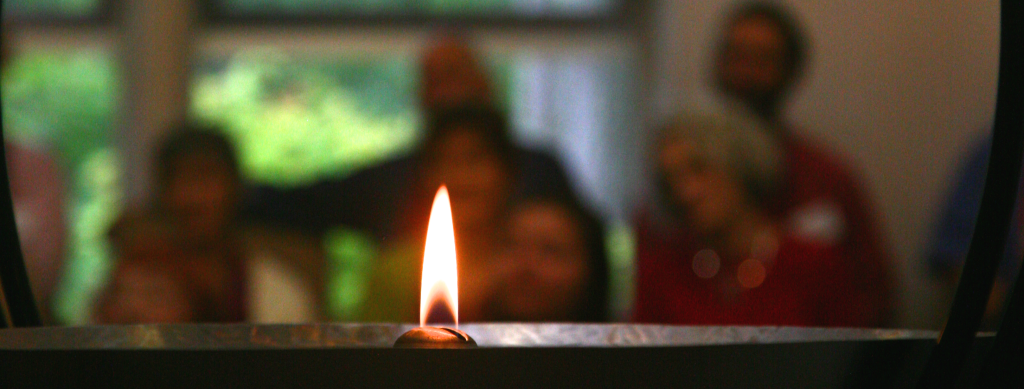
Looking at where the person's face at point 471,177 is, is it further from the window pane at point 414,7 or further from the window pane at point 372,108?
the window pane at point 414,7

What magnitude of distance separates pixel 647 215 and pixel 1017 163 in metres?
0.91

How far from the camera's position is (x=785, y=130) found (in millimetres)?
1257

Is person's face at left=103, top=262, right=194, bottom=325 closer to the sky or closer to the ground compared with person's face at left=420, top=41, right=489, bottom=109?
closer to the ground

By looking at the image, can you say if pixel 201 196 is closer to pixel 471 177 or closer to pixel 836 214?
pixel 471 177

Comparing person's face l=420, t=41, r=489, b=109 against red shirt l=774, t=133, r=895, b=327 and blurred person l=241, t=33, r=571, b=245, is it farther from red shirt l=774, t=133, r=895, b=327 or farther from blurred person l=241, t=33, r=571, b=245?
red shirt l=774, t=133, r=895, b=327

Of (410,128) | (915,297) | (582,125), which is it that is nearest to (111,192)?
(410,128)

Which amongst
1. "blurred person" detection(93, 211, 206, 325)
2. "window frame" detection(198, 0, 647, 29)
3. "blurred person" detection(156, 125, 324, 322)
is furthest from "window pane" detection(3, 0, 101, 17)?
"blurred person" detection(93, 211, 206, 325)

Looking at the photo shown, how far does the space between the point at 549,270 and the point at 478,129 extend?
167 millimetres

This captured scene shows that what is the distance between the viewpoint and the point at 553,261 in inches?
37.1

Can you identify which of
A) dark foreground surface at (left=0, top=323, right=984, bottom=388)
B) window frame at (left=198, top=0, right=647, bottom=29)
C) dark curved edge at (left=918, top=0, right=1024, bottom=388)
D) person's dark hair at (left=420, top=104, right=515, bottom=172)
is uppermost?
dark curved edge at (left=918, top=0, right=1024, bottom=388)

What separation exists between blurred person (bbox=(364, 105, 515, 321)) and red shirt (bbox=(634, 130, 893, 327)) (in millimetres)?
158

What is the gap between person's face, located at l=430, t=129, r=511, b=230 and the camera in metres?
0.99

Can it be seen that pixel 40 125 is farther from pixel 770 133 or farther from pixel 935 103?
pixel 935 103

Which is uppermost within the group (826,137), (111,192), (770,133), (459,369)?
(459,369)
